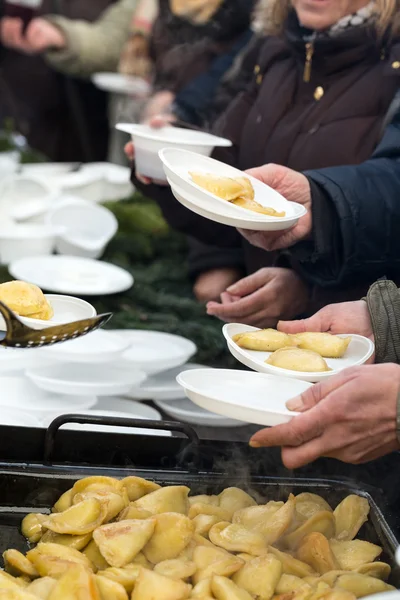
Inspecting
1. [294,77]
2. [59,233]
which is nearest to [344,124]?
[294,77]

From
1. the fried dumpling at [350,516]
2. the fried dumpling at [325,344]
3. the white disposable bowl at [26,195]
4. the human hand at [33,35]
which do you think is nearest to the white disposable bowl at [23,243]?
the white disposable bowl at [26,195]

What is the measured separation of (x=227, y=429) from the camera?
194cm

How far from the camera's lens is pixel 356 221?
1.77 metres

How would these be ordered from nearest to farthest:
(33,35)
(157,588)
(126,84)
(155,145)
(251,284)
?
(157,588)
(155,145)
(251,284)
(126,84)
(33,35)

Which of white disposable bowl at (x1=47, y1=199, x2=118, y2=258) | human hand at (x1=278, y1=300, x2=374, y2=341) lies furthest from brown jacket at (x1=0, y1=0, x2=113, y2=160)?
human hand at (x1=278, y1=300, x2=374, y2=341)


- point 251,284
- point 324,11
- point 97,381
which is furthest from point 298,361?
point 324,11

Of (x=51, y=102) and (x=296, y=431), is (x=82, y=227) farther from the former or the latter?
(x=51, y=102)

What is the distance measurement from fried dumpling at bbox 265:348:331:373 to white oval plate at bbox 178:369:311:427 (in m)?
0.04

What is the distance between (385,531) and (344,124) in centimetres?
107

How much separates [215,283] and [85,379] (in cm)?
66

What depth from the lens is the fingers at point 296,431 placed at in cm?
126

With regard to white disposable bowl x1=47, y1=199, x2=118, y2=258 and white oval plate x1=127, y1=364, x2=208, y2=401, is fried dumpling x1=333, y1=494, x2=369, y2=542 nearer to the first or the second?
white oval plate x1=127, y1=364, x2=208, y2=401

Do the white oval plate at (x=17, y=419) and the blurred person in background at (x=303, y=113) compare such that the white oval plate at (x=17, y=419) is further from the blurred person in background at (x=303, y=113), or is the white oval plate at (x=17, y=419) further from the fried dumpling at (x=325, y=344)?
the fried dumpling at (x=325, y=344)

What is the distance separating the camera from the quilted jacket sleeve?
69.0 inches
